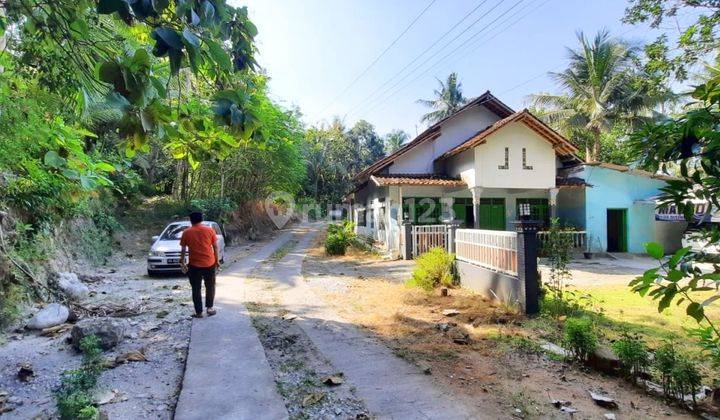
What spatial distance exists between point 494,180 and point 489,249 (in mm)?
8311

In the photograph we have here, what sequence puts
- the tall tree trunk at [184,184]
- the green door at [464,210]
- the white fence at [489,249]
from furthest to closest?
1. the tall tree trunk at [184,184]
2. the green door at [464,210]
3. the white fence at [489,249]

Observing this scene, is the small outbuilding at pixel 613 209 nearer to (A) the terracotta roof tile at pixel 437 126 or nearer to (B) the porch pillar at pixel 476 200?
(B) the porch pillar at pixel 476 200

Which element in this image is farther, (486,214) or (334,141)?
(334,141)

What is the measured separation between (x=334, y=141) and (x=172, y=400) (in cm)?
4394

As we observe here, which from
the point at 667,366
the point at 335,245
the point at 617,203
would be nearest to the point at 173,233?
the point at 335,245

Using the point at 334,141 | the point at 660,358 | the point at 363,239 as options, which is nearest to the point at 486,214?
the point at 363,239

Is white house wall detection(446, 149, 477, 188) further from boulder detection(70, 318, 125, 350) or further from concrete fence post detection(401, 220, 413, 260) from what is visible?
boulder detection(70, 318, 125, 350)

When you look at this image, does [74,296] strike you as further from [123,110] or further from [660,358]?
[660,358]

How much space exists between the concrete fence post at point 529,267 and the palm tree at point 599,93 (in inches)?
797

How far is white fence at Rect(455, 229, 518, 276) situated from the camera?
7156 millimetres

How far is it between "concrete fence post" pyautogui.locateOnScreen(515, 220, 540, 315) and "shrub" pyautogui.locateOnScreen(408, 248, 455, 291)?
246 cm

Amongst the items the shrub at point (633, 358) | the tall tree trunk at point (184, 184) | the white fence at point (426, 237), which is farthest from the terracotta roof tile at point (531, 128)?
the tall tree trunk at point (184, 184)

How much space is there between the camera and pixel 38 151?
5.33 meters

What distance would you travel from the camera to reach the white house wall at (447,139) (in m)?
17.2
